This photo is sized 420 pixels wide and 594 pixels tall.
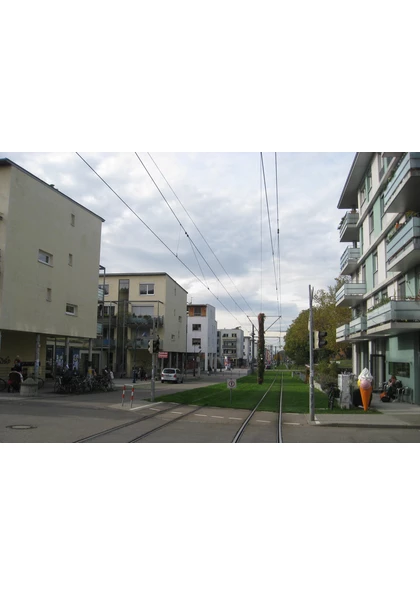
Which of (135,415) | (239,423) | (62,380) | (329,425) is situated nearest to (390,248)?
(329,425)

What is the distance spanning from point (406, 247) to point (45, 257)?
63.4 ft

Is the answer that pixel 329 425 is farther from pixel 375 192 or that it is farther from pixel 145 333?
pixel 145 333

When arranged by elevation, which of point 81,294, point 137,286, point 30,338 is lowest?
point 30,338

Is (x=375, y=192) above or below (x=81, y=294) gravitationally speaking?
above

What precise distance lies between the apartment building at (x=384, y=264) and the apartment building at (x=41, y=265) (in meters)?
17.9

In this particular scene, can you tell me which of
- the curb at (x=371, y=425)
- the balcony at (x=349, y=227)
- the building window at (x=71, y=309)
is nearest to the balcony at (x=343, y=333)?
the balcony at (x=349, y=227)

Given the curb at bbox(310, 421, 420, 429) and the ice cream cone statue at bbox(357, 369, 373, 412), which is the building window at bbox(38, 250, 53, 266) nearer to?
the ice cream cone statue at bbox(357, 369, 373, 412)

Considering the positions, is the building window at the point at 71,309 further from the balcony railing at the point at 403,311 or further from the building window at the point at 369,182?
the building window at the point at 369,182

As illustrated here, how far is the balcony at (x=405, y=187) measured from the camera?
2011 cm

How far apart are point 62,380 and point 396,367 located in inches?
718

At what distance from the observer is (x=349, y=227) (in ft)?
125

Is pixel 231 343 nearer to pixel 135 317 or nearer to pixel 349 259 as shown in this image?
pixel 135 317
